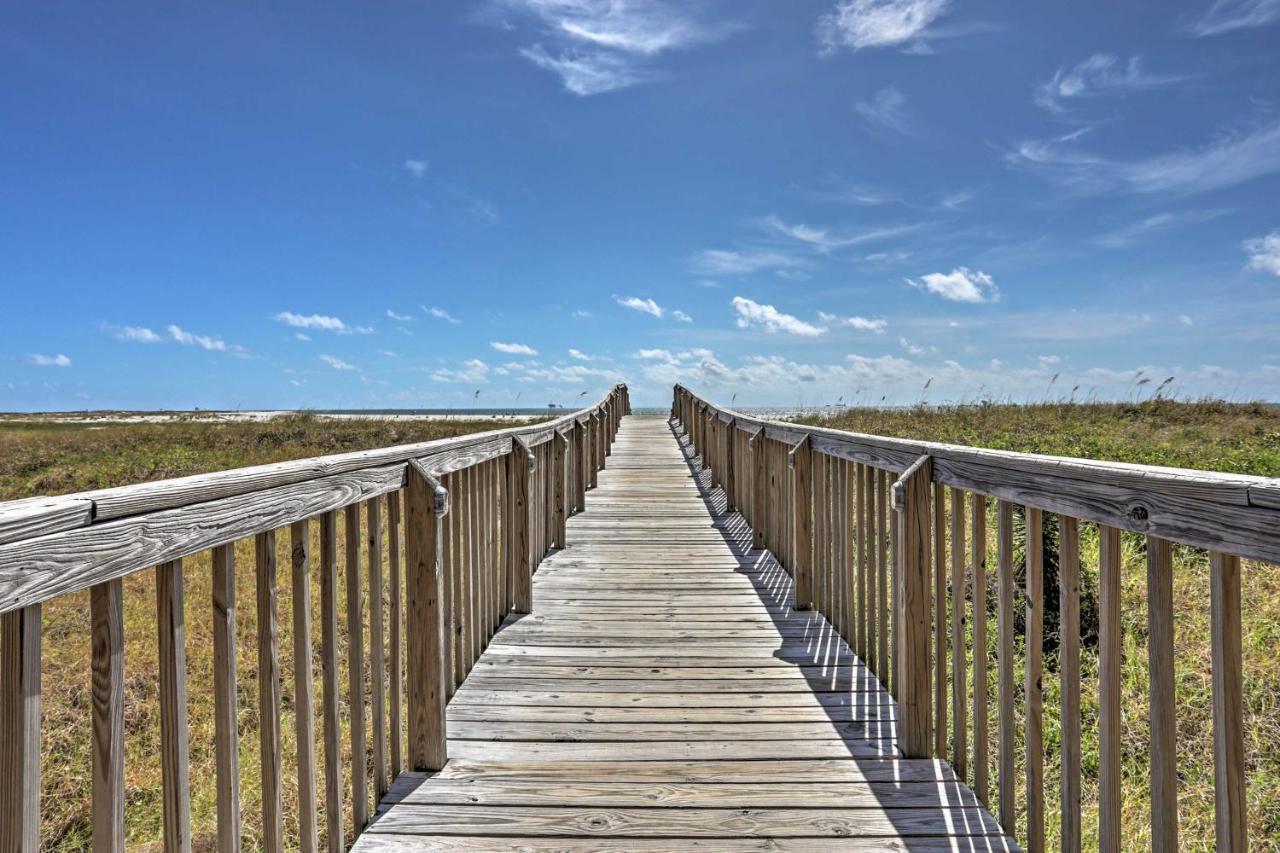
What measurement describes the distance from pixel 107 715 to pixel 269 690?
550 mm

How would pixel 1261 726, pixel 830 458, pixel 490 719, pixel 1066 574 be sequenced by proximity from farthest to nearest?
pixel 830 458
pixel 1261 726
pixel 490 719
pixel 1066 574

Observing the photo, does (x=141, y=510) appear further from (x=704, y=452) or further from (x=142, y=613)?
(x=704, y=452)

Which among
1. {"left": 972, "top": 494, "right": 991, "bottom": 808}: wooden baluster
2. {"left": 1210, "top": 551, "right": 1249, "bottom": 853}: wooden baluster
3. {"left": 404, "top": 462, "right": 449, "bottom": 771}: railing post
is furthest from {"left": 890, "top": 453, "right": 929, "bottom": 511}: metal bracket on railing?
{"left": 404, "top": 462, "right": 449, "bottom": 771}: railing post

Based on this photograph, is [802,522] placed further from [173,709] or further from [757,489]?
[173,709]

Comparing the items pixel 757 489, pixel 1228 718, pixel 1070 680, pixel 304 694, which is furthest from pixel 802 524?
pixel 304 694

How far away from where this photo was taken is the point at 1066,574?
1921mm

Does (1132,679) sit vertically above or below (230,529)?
below

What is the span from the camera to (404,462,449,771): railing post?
2.73 metres

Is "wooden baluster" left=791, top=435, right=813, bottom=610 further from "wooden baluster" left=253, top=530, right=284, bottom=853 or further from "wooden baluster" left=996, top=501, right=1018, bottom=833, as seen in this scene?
"wooden baluster" left=253, top=530, right=284, bottom=853

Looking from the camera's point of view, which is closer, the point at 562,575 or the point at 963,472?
the point at 963,472

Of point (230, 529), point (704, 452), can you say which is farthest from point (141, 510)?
point (704, 452)

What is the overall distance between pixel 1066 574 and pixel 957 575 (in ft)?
2.19

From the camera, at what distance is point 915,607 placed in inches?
111

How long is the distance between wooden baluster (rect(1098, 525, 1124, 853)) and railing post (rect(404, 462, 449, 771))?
2.22m
